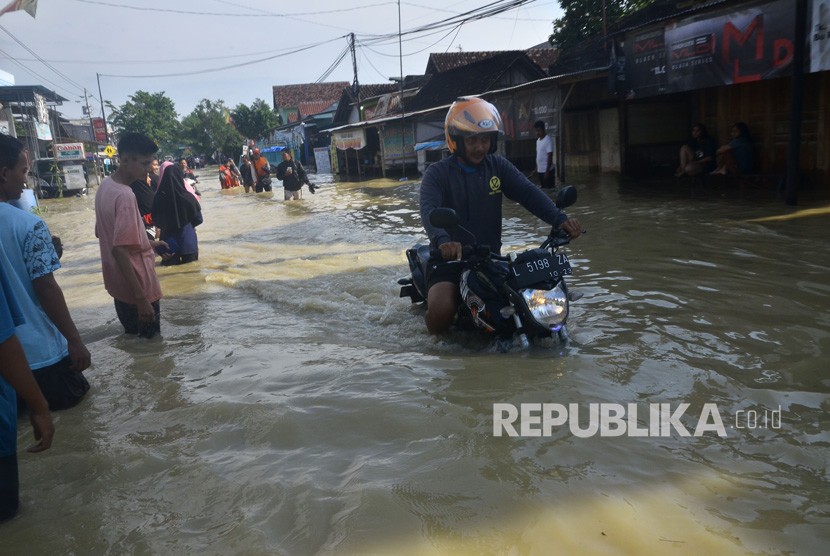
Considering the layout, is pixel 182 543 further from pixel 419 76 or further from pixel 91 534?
pixel 419 76

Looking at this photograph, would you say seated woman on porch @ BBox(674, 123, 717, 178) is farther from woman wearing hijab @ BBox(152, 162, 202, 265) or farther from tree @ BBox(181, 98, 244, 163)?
tree @ BBox(181, 98, 244, 163)

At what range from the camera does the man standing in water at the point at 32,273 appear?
3061 mm

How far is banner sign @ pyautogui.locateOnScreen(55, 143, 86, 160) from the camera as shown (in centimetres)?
3484

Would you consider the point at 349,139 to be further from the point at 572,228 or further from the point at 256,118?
the point at 256,118

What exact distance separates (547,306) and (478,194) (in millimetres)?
1106

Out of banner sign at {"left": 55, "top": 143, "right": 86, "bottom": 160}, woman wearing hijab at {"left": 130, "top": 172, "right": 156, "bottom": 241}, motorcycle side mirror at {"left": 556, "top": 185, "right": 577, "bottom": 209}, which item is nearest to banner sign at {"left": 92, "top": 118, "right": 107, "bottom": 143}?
banner sign at {"left": 55, "top": 143, "right": 86, "bottom": 160}

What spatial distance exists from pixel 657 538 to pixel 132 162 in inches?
172

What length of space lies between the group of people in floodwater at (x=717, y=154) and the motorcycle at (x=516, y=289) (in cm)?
893

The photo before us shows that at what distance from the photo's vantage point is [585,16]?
25297mm

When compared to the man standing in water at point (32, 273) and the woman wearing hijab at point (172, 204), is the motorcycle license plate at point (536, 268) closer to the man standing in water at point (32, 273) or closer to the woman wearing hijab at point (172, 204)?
the man standing in water at point (32, 273)

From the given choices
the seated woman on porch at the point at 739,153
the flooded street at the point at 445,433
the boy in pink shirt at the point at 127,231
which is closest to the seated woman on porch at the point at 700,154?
the seated woman on porch at the point at 739,153

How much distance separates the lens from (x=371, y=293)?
22.4ft

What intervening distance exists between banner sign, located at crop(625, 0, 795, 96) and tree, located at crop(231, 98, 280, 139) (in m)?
55.9

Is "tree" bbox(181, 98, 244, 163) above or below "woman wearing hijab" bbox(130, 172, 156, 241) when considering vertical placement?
above
